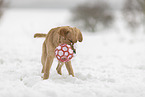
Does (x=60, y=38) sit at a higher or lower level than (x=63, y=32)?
lower

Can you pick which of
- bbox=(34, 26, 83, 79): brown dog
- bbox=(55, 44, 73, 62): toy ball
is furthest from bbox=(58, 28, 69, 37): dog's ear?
bbox=(55, 44, 73, 62): toy ball

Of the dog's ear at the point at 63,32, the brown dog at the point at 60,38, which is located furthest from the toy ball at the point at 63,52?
A: the dog's ear at the point at 63,32

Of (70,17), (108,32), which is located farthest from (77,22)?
(108,32)

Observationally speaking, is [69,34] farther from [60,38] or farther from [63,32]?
[60,38]

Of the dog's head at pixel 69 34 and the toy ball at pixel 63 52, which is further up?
the dog's head at pixel 69 34

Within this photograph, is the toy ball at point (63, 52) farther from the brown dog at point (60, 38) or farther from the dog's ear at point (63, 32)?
the dog's ear at point (63, 32)

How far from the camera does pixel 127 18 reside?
17.8 meters

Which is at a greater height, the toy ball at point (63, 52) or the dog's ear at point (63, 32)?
the dog's ear at point (63, 32)

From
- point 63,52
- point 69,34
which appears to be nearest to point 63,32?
point 69,34

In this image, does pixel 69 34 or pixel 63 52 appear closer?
pixel 69 34

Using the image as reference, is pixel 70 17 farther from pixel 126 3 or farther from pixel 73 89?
pixel 73 89

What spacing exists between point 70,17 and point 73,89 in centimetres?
2371

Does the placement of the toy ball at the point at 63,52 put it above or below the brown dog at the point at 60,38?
below

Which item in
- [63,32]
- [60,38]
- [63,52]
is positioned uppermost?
[63,32]
